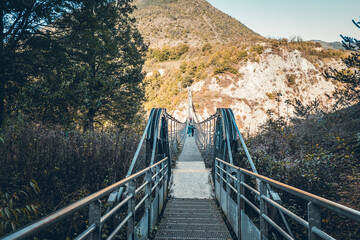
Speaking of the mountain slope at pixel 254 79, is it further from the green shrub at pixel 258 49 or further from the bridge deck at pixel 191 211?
the bridge deck at pixel 191 211

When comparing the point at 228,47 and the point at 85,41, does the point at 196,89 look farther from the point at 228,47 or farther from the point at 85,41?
the point at 85,41

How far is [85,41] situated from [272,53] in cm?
3602

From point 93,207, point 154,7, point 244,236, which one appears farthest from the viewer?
point 154,7

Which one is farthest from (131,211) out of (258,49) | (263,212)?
(258,49)

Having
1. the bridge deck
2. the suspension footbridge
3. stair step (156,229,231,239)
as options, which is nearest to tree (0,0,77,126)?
the suspension footbridge

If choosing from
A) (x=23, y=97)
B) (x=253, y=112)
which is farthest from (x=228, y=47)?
(x=23, y=97)

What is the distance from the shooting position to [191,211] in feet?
16.4

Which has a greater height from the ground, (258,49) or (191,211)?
(258,49)

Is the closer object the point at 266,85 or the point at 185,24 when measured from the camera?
the point at 266,85

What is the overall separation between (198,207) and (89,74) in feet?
26.6

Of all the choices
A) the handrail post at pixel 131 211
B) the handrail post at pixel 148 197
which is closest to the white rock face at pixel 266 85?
the handrail post at pixel 148 197

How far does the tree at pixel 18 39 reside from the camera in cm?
698

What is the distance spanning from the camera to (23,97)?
7773 millimetres

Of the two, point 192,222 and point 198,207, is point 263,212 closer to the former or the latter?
point 192,222
